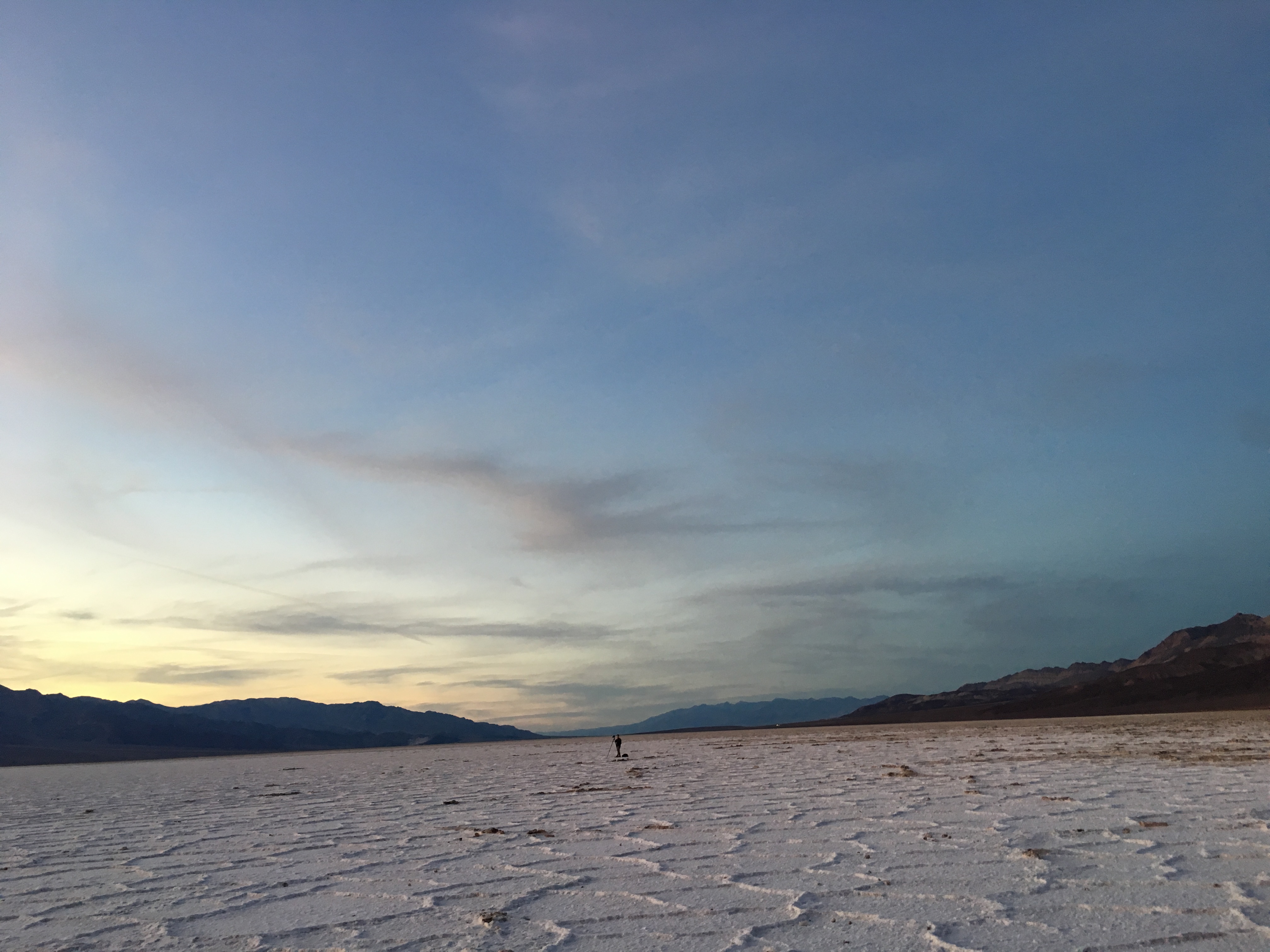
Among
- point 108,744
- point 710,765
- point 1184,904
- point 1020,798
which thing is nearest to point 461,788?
point 710,765

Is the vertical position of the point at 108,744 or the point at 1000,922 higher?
the point at 108,744

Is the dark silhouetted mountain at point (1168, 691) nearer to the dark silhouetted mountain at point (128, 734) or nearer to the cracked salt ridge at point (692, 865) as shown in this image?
the cracked salt ridge at point (692, 865)

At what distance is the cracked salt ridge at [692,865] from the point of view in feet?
13.0

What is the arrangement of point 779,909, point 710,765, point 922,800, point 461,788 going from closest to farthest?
point 779,909 → point 922,800 → point 461,788 → point 710,765

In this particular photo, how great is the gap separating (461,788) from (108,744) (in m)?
115

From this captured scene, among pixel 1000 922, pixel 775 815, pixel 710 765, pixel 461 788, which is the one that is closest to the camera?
pixel 1000 922

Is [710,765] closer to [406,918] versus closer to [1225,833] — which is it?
[1225,833]

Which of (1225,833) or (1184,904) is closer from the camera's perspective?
(1184,904)

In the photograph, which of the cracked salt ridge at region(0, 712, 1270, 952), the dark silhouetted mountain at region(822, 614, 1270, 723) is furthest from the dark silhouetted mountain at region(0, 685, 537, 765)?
the cracked salt ridge at region(0, 712, 1270, 952)

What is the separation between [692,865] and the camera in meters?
5.45

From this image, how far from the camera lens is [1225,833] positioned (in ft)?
18.8

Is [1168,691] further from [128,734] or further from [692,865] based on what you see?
[128,734]

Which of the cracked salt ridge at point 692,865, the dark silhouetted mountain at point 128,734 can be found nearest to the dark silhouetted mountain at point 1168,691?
the cracked salt ridge at point 692,865

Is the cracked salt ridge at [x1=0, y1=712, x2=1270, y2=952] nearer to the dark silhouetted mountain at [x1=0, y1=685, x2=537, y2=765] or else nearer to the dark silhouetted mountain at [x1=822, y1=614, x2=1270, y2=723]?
the dark silhouetted mountain at [x1=822, y1=614, x2=1270, y2=723]
